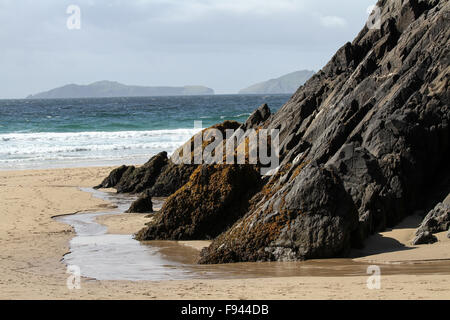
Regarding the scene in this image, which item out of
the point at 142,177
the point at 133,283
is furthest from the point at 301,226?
the point at 142,177

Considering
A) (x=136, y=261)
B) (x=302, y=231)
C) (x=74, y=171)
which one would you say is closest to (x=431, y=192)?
(x=302, y=231)

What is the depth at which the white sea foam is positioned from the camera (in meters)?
32.8

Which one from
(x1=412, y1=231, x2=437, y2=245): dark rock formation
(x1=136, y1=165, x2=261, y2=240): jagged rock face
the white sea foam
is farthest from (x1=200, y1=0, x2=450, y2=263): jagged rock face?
the white sea foam

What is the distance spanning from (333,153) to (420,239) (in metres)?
2.82

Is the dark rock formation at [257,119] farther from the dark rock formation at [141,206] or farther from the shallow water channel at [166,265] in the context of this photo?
the shallow water channel at [166,265]

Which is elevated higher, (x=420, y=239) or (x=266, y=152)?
(x=266, y=152)

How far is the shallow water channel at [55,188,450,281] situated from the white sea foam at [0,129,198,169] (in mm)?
19209

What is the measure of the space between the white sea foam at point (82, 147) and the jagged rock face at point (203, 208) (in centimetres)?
1865

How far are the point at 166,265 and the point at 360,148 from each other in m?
4.35

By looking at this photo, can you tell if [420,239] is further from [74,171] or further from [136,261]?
[74,171]

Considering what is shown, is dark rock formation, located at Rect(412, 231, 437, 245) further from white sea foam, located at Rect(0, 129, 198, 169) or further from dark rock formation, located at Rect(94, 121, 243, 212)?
white sea foam, located at Rect(0, 129, 198, 169)

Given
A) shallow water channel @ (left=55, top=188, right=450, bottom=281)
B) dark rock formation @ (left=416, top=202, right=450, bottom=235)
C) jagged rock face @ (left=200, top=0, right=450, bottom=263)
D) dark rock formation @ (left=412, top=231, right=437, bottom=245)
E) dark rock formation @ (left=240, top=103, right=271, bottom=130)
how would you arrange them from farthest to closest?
dark rock formation @ (left=240, top=103, right=271, bottom=130)
dark rock formation @ (left=416, top=202, right=450, bottom=235)
dark rock formation @ (left=412, top=231, right=437, bottom=245)
jagged rock face @ (left=200, top=0, right=450, bottom=263)
shallow water channel @ (left=55, top=188, right=450, bottom=281)

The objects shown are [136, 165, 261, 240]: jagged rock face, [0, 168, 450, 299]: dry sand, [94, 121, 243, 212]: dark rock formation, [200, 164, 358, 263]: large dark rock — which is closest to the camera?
[0, 168, 450, 299]: dry sand
